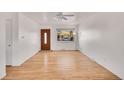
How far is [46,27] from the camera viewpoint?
49.8 feet

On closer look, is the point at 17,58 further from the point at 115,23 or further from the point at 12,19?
the point at 115,23

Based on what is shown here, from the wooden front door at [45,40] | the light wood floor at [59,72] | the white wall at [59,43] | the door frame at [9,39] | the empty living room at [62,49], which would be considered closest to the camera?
the empty living room at [62,49]

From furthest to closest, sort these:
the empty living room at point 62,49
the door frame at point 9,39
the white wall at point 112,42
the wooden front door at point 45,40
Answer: the wooden front door at point 45,40, the door frame at point 9,39, the white wall at point 112,42, the empty living room at point 62,49

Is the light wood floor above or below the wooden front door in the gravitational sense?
below

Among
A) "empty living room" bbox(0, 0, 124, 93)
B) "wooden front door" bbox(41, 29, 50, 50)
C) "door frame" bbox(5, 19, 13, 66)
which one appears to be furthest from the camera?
"wooden front door" bbox(41, 29, 50, 50)

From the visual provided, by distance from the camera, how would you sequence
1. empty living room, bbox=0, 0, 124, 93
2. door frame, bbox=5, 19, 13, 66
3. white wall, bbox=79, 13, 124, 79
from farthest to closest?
door frame, bbox=5, 19, 13, 66, white wall, bbox=79, 13, 124, 79, empty living room, bbox=0, 0, 124, 93

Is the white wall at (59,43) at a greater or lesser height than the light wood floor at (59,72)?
greater

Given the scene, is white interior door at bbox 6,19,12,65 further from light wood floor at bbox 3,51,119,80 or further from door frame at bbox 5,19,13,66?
light wood floor at bbox 3,51,119,80

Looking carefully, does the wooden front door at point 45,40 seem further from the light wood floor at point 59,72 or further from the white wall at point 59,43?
the light wood floor at point 59,72

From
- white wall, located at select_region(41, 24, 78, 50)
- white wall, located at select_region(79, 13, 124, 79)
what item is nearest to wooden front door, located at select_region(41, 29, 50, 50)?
white wall, located at select_region(41, 24, 78, 50)

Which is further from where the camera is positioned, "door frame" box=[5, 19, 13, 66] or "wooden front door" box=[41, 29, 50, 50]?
"wooden front door" box=[41, 29, 50, 50]

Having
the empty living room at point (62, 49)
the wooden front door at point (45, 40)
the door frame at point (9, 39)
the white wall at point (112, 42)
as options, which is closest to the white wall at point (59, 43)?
the empty living room at point (62, 49)
